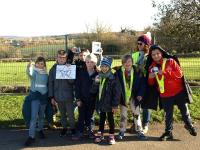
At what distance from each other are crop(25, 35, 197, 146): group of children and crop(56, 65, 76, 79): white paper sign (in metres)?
0.08

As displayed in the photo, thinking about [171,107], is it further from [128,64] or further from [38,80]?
[38,80]

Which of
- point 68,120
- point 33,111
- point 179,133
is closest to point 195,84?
point 179,133

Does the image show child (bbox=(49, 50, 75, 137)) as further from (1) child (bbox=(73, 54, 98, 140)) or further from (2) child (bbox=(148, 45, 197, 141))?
(2) child (bbox=(148, 45, 197, 141))

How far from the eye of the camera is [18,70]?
14242mm

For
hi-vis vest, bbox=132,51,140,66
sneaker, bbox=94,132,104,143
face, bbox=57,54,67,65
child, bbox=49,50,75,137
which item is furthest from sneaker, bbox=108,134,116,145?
face, bbox=57,54,67,65

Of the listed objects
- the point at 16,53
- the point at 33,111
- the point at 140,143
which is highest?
the point at 16,53

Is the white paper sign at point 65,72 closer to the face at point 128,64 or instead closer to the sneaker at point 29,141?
the face at point 128,64

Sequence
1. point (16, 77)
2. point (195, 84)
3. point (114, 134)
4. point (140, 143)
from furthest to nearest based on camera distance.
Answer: point (16, 77), point (195, 84), point (114, 134), point (140, 143)

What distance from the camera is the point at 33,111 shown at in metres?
8.19

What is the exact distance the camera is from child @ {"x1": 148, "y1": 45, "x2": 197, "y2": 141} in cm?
799

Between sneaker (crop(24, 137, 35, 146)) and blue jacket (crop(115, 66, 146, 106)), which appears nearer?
sneaker (crop(24, 137, 35, 146))

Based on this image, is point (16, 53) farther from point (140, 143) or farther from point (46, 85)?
point (140, 143)

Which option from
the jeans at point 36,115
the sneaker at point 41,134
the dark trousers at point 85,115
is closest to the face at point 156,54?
the dark trousers at point 85,115

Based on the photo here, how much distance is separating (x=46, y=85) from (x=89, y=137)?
1265 mm
